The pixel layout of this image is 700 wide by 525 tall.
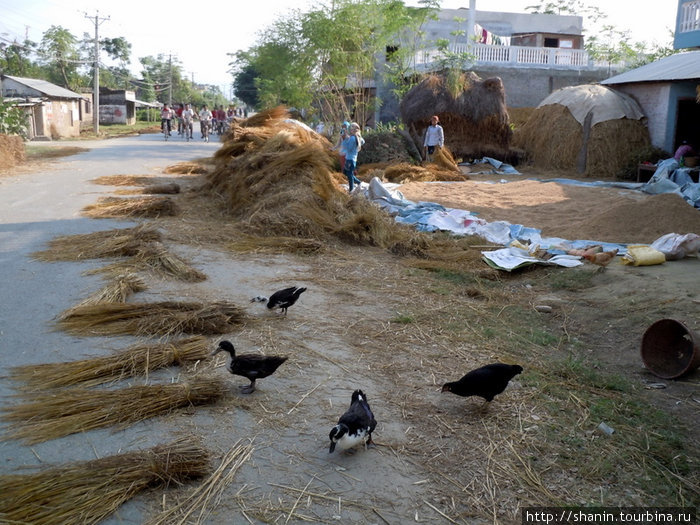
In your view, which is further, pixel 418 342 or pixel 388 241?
pixel 388 241

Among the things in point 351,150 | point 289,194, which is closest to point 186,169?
point 351,150

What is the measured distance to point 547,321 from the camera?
6.30 metres

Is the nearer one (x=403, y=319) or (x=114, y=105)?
(x=403, y=319)

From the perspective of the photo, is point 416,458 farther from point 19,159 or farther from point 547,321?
point 19,159

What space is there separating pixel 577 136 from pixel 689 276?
13.7 m

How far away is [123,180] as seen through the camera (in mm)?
14391

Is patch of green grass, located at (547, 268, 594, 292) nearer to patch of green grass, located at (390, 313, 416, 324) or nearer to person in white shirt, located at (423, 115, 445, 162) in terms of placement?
patch of green grass, located at (390, 313, 416, 324)

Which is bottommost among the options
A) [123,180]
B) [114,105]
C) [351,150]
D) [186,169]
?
[123,180]

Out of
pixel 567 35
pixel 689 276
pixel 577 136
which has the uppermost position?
pixel 567 35

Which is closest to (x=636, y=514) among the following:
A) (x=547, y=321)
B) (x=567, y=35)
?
(x=547, y=321)

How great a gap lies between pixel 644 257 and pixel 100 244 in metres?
6.98

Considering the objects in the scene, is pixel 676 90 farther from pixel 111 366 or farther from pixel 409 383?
pixel 111 366

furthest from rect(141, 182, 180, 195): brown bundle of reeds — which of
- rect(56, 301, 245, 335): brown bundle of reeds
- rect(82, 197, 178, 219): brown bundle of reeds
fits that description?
rect(56, 301, 245, 335): brown bundle of reeds

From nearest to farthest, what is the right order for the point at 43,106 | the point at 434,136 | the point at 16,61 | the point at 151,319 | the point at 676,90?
the point at 151,319, the point at 676,90, the point at 434,136, the point at 43,106, the point at 16,61
